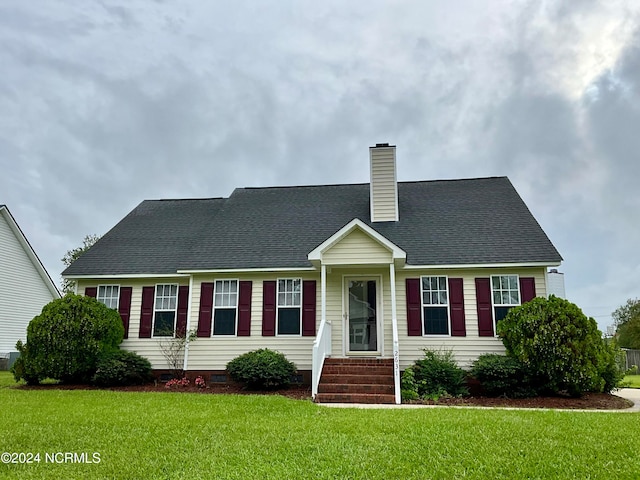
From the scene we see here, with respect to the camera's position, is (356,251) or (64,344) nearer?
(356,251)

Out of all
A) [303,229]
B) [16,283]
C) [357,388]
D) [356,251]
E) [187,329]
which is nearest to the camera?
[357,388]

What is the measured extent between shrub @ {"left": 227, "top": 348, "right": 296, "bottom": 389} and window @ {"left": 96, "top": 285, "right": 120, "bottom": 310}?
463 centimetres

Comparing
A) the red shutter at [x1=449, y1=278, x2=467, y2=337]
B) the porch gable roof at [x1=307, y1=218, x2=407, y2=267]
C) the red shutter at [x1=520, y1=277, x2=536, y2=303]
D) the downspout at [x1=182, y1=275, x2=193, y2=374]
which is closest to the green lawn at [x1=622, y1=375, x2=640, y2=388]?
the red shutter at [x1=520, y1=277, x2=536, y2=303]

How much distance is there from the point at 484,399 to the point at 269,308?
597 centimetres

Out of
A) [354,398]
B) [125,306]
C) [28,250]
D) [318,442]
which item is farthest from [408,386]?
[28,250]

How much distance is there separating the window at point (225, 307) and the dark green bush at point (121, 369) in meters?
2.13

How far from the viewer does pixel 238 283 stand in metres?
13.1

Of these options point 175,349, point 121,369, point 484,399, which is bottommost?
point 484,399

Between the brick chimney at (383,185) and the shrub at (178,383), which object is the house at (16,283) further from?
the brick chimney at (383,185)

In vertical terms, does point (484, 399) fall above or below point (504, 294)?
below

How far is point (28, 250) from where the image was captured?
22.2 metres

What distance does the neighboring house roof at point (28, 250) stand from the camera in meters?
20.9

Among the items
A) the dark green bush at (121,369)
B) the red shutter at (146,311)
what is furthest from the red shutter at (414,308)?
the red shutter at (146,311)

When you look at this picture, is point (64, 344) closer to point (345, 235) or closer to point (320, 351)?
point (320, 351)
